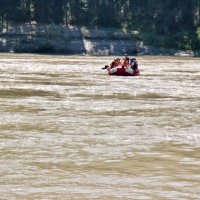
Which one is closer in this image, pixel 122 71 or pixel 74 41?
pixel 122 71

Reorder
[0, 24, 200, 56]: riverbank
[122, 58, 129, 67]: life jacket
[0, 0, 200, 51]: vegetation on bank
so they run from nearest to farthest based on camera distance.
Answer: [122, 58, 129, 67]: life jacket
[0, 24, 200, 56]: riverbank
[0, 0, 200, 51]: vegetation on bank

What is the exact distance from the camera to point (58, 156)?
38.5ft

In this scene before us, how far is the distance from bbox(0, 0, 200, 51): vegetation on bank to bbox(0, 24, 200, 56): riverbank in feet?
8.12

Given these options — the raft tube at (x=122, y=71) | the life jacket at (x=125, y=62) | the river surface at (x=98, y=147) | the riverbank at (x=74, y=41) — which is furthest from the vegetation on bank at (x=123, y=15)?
the river surface at (x=98, y=147)

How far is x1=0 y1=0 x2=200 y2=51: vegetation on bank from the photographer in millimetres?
87500

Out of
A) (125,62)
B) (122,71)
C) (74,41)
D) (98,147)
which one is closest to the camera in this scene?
(98,147)

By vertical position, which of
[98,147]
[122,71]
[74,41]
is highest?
[74,41]

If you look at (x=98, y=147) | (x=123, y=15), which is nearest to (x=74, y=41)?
(x=123, y=15)

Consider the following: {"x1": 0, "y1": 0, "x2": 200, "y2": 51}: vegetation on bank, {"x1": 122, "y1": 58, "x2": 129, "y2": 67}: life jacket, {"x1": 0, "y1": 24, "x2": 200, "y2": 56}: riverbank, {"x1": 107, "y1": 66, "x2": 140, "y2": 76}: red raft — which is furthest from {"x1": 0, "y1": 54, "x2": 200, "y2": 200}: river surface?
{"x1": 0, "y1": 0, "x2": 200, "y2": 51}: vegetation on bank

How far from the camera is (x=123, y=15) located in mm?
92750

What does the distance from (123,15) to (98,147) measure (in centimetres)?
8110

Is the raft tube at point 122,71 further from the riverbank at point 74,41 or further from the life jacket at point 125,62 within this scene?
the riverbank at point 74,41

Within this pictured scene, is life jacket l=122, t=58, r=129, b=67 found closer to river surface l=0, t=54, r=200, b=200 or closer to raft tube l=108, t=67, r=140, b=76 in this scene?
raft tube l=108, t=67, r=140, b=76

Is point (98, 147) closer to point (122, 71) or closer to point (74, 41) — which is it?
point (122, 71)
